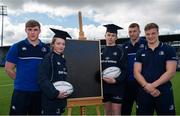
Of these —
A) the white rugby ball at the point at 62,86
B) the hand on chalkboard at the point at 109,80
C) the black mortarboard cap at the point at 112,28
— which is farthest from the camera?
the black mortarboard cap at the point at 112,28

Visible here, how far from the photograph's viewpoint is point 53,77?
5.21 meters

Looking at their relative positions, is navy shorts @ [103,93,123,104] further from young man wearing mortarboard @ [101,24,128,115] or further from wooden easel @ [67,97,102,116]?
wooden easel @ [67,97,102,116]

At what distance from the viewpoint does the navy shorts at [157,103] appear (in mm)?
5527

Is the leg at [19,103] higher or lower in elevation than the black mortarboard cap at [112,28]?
lower

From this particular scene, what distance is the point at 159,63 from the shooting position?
5496mm

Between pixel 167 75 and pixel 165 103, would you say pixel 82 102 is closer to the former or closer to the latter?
pixel 165 103

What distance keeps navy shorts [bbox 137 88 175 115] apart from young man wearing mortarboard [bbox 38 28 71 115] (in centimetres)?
121

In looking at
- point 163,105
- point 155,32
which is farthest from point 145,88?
point 155,32

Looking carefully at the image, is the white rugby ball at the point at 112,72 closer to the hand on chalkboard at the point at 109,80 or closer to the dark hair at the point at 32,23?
the hand on chalkboard at the point at 109,80

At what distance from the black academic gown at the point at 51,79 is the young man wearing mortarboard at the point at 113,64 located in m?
1.19

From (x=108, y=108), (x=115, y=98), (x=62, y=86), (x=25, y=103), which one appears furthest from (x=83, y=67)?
(x=25, y=103)

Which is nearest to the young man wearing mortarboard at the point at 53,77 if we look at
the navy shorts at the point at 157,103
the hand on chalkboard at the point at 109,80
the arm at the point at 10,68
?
the arm at the point at 10,68

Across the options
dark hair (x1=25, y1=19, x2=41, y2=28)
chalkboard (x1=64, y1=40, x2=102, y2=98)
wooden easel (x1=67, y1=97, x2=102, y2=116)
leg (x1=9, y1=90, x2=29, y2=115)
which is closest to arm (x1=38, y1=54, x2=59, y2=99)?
leg (x1=9, y1=90, x2=29, y2=115)

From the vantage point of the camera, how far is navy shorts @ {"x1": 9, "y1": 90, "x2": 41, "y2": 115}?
5.54 m
